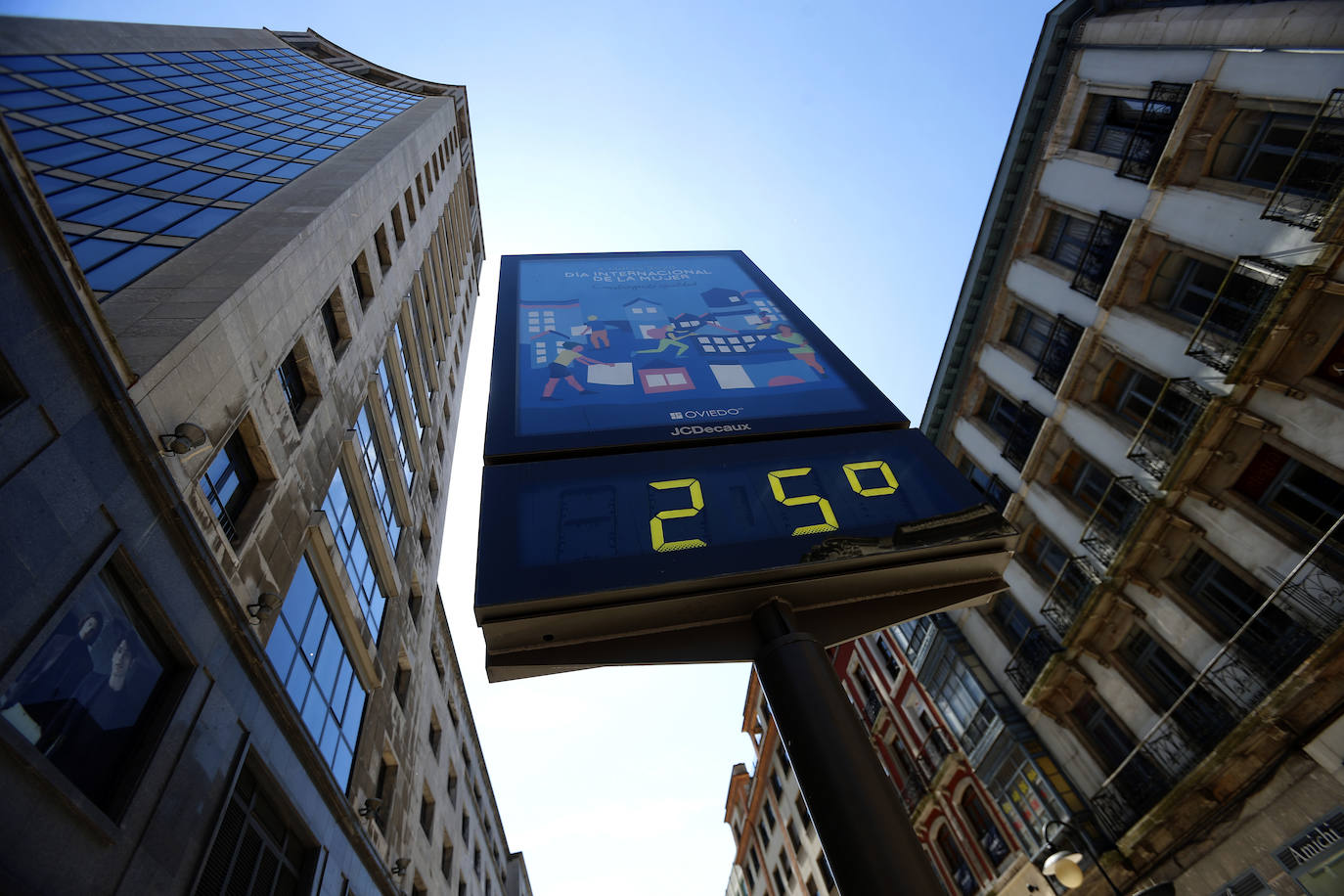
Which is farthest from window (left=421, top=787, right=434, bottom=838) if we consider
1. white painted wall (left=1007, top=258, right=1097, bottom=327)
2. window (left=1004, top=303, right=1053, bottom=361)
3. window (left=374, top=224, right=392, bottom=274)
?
white painted wall (left=1007, top=258, right=1097, bottom=327)

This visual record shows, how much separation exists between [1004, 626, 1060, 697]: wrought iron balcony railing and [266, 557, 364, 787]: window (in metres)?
18.8

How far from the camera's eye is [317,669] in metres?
16.0

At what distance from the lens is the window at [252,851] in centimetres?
1089

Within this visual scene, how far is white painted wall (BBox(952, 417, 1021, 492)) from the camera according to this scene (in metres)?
20.7

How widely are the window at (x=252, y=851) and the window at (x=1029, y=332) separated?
899 inches

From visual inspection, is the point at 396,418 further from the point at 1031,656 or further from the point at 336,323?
the point at 1031,656

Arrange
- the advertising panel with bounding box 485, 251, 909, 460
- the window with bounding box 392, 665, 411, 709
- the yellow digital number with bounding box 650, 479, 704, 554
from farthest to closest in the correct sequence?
the window with bounding box 392, 665, 411, 709, the advertising panel with bounding box 485, 251, 909, 460, the yellow digital number with bounding box 650, 479, 704, 554

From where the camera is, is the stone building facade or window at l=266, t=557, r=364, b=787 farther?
window at l=266, t=557, r=364, b=787

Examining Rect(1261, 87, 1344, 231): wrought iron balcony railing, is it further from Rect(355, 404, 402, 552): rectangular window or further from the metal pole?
Rect(355, 404, 402, 552): rectangular window

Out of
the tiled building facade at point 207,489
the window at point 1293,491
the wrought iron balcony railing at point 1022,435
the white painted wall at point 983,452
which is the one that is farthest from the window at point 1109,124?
the tiled building facade at point 207,489

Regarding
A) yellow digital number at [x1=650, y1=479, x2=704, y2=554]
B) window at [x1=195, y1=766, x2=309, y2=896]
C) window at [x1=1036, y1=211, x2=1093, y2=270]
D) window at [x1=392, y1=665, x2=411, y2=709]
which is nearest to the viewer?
yellow digital number at [x1=650, y1=479, x2=704, y2=554]

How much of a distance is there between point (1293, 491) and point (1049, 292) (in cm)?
879

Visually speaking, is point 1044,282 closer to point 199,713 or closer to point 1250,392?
point 1250,392

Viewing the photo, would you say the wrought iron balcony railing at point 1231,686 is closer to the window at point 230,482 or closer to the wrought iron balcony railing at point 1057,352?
the wrought iron balcony railing at point 1057,352
